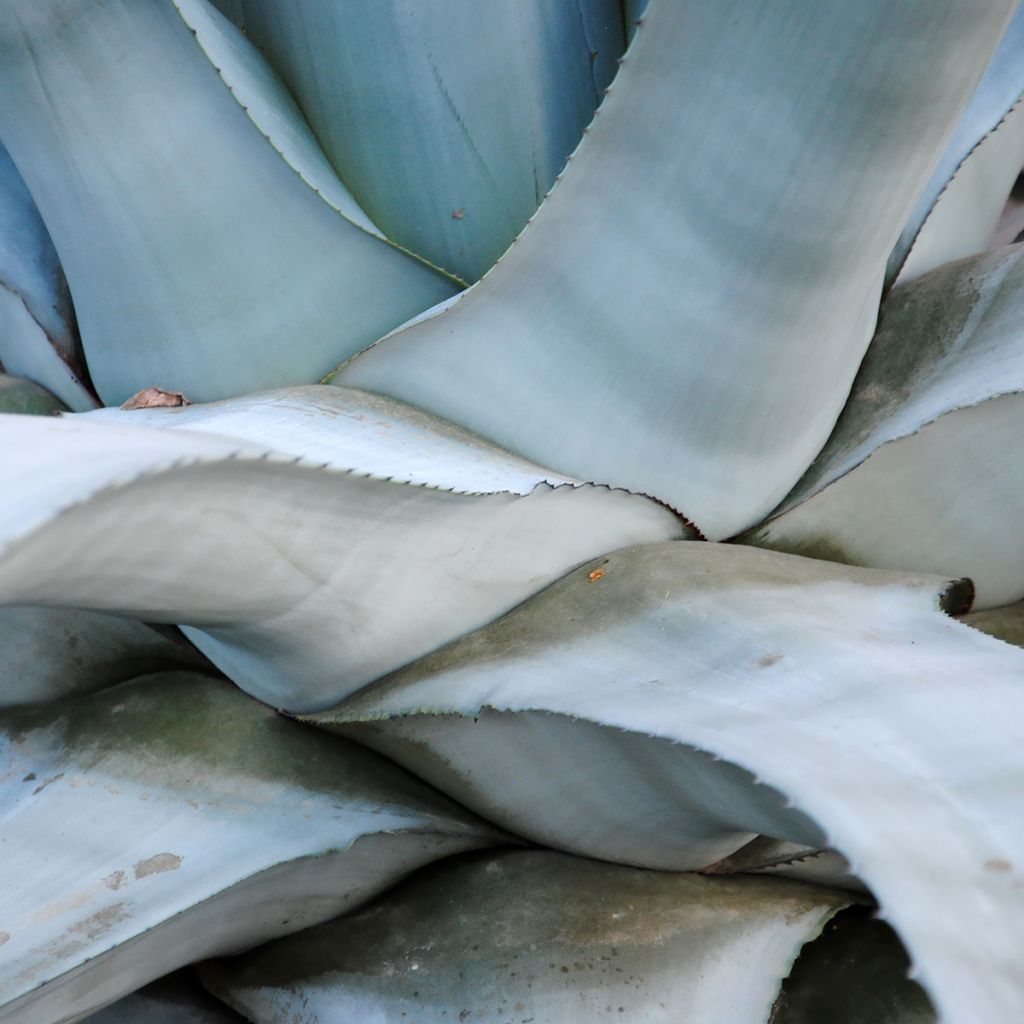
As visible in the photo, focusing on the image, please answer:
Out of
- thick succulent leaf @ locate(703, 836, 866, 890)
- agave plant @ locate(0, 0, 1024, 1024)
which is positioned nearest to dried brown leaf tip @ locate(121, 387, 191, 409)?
agave plant @ locate(0, 0, 1024, 1024)

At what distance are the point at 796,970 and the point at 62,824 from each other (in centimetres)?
50

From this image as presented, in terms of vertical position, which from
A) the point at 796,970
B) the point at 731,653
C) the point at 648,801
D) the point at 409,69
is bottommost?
the point at 796,970

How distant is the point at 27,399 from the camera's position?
0.94 meters

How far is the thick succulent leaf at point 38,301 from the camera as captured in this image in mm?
915

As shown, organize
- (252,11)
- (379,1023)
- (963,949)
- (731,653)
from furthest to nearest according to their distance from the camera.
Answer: (252,11)
(379,1023)
(731,653)
(963,949)

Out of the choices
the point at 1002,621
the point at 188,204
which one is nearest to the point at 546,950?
the point at 1002,621

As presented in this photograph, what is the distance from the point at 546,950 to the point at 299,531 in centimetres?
31

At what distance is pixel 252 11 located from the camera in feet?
2.79

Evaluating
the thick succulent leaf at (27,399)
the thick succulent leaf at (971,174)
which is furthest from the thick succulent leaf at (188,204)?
the thick succulent leaf at (971,174)

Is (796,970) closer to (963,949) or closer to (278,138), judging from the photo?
(963,949)

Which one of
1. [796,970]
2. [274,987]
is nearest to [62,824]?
[274,987]

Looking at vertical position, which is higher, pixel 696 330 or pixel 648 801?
pixel 696 330

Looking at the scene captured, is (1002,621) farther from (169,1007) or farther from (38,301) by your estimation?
(38,301)

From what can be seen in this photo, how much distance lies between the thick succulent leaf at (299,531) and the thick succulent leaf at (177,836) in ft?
0.17
